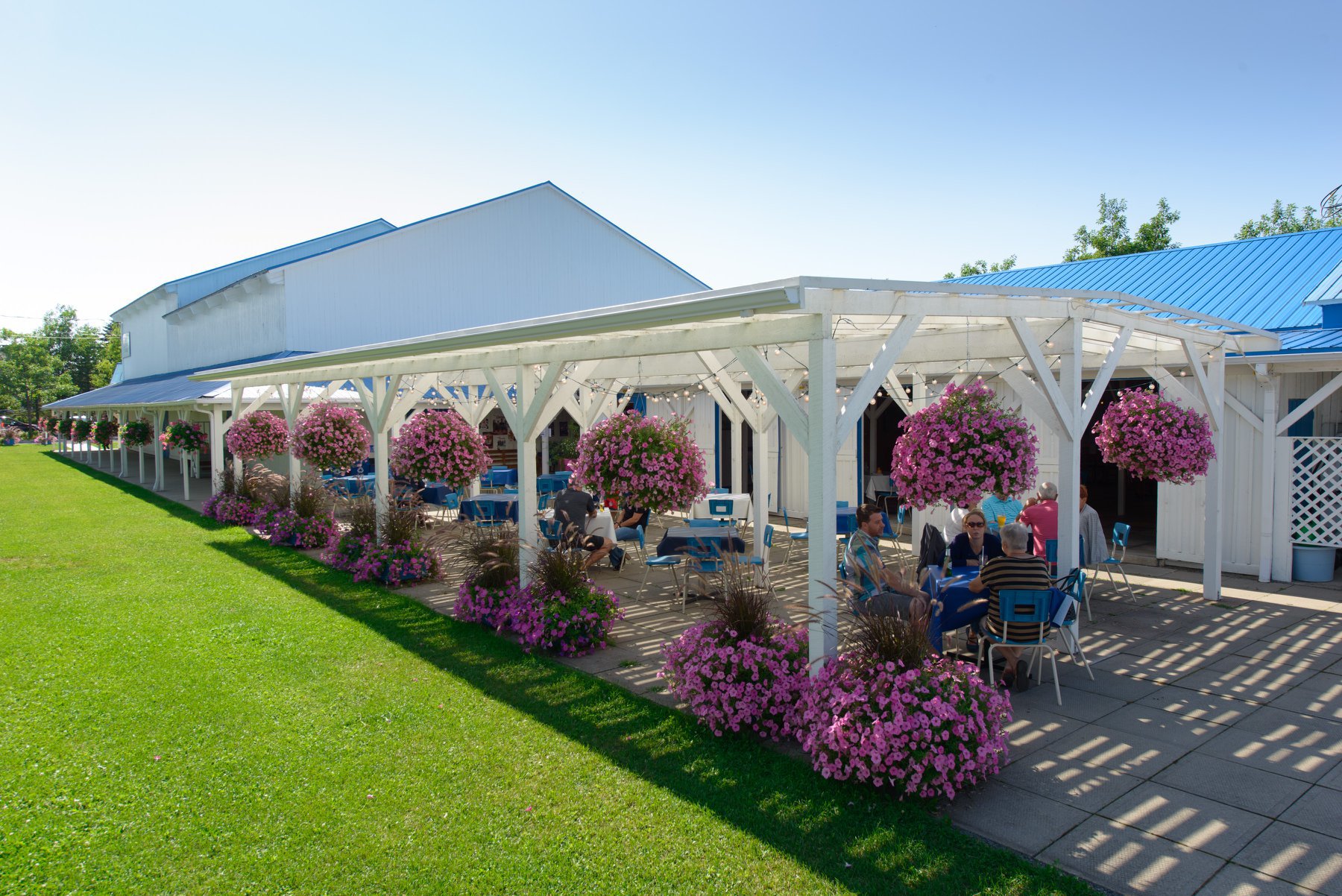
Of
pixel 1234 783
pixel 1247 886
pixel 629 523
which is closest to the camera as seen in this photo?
pixel 1247 886

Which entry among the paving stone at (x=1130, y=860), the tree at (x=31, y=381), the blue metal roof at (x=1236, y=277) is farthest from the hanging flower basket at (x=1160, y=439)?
the tree at (x=31, y=381)

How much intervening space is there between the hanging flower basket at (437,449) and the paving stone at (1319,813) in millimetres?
7935

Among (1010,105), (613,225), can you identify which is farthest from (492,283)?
(1010,105)

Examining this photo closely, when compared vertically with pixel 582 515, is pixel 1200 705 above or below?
below

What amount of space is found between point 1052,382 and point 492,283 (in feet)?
65.8

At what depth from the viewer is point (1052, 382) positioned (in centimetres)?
605

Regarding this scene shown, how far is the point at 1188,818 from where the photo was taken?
12.8ft

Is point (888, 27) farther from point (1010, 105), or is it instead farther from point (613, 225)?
point (613, 225)

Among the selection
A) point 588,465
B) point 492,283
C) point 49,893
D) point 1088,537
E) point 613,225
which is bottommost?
point 49,893

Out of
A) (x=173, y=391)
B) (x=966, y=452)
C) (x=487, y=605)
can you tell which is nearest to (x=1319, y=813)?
(x=966, y=452)

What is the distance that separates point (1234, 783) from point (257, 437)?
14239mm

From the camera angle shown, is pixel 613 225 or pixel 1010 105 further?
pixel 613 225

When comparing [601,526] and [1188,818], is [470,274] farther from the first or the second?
[1188,818]

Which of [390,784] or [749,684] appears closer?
[390,784]
